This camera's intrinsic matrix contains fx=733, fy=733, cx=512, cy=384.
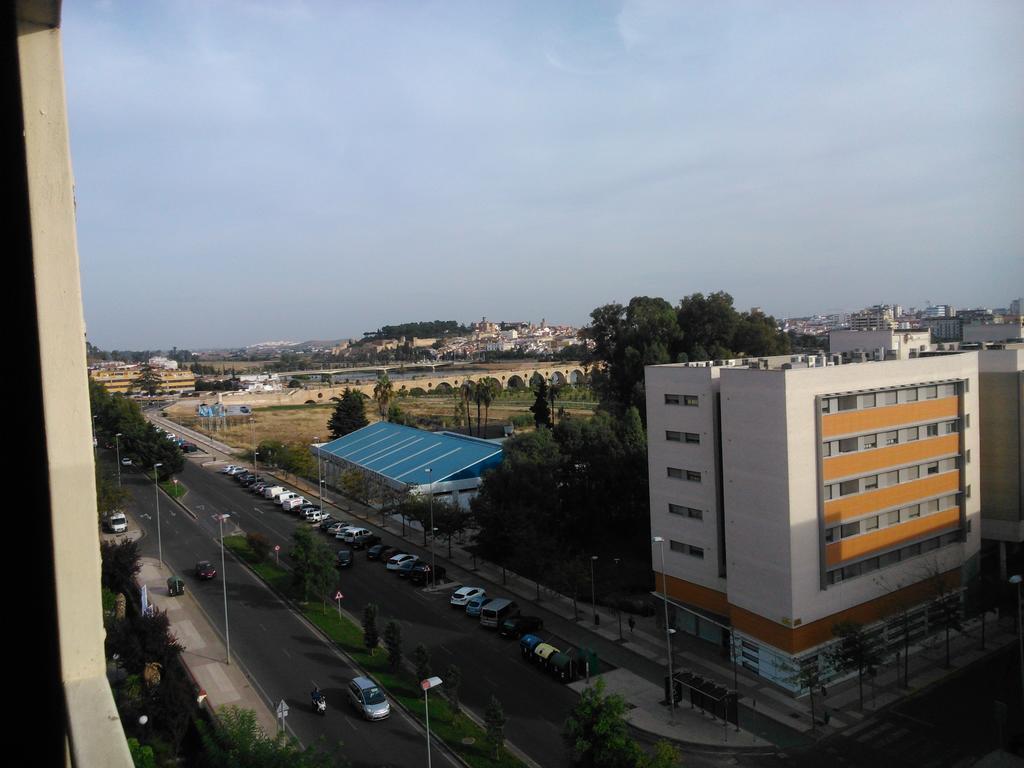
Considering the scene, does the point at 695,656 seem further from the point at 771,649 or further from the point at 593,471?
the point at 593,471

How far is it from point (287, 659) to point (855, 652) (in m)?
13.1

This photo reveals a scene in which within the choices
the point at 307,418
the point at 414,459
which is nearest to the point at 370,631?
the point at 414,459

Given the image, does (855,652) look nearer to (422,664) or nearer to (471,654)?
(471,654)

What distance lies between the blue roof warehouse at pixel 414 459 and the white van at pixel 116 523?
9.84 m

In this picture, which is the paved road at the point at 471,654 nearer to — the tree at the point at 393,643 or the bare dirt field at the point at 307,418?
the tree at the point at 393,643

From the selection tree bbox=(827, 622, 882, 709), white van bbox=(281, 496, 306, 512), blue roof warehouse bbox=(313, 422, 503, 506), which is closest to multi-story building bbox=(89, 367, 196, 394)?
blue roof warehouse bbox=(313, 422, 503, 506)

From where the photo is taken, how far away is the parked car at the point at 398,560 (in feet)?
81.6

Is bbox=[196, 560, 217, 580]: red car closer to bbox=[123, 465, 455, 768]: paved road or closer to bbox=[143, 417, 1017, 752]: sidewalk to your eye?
bbox=[123, 465, 455, 768]: paved road

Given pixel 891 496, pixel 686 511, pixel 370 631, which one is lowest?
pixel 370 631

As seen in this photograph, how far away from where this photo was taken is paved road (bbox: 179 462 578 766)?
14883 millimetres

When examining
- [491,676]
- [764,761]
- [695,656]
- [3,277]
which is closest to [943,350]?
[695,656]

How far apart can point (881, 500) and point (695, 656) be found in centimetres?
598

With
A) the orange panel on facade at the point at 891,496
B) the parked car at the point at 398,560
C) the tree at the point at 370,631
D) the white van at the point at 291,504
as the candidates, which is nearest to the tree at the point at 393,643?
the tree at the point at 370,631

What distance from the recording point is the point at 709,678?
55.5 feet
